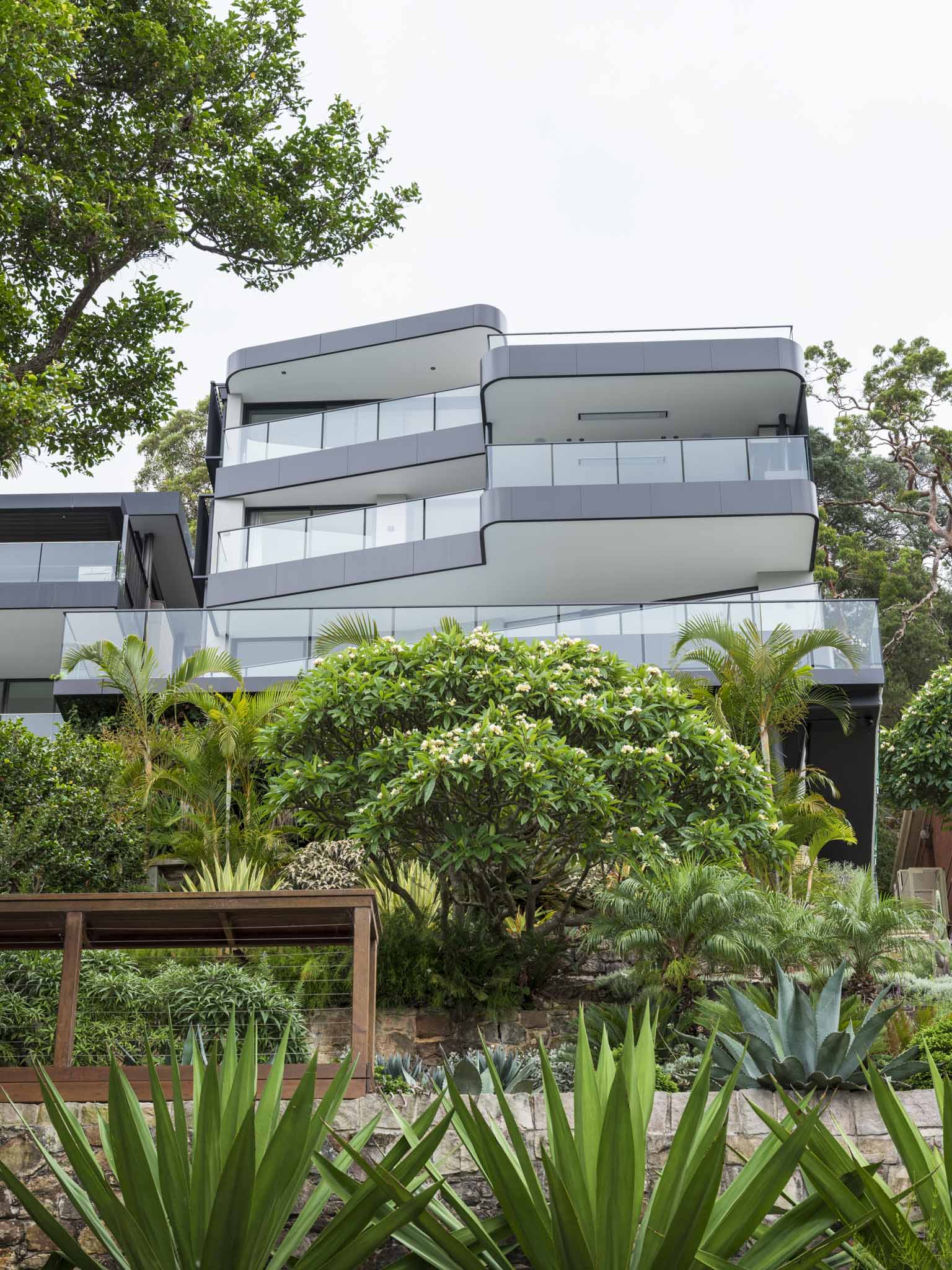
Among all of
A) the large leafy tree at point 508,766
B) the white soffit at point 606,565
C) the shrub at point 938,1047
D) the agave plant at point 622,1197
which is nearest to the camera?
the agave plant at point 622,1197

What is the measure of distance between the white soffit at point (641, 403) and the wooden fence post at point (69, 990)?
16910 mm

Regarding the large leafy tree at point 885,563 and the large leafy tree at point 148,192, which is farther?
the large leafy tree at point 885,563

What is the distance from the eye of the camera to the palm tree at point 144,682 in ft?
52.6

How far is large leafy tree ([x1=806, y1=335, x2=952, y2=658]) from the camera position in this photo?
33344 millimetres

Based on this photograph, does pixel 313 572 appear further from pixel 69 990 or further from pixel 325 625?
pixel 69 990

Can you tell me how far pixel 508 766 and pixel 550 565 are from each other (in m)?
12.1

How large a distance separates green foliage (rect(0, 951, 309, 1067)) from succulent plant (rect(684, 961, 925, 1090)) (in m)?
3.28

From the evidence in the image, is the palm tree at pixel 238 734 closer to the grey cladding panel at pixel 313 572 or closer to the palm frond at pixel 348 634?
the palm frond at pixel 348 634

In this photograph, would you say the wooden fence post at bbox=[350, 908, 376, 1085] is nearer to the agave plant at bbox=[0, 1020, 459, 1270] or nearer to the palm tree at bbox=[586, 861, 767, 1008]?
the agave plant at bbox=[0, 1020, 459, 1270]

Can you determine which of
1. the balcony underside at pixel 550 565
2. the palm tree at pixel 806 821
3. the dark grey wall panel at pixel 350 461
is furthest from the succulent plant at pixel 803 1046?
the dark grey wall panel at pixel 350 461

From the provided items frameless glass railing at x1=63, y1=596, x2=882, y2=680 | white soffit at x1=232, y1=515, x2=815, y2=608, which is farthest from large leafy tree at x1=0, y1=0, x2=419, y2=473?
white soffit at x1=232, y1=515, x2=815, y2=608

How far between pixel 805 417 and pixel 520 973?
47.5 feet

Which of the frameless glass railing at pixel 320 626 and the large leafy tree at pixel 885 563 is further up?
the large leafy tree at pixel 885 563

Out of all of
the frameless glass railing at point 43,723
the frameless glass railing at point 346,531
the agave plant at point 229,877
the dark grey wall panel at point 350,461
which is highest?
the dark grey wall panel at point 350,461
